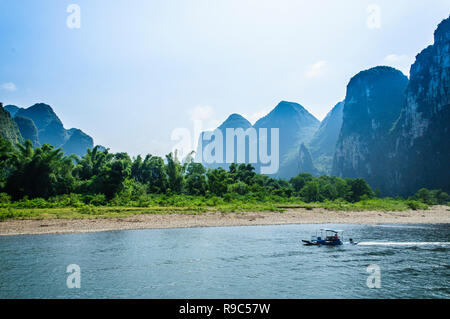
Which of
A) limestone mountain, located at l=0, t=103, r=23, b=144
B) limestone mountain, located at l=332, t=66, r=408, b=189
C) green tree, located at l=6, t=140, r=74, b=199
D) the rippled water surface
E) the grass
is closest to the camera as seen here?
the rippled water surface

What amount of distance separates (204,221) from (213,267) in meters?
22.0

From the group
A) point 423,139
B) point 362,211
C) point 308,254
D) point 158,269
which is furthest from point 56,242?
point 423,139

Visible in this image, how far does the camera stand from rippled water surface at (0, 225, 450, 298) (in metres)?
15.3

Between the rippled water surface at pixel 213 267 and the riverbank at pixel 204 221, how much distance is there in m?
3.39

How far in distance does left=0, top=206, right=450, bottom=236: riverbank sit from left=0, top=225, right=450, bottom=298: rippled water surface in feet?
11.1

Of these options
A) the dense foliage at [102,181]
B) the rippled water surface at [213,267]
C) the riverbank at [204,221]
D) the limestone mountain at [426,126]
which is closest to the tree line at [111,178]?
the dense foliage at [102,181]

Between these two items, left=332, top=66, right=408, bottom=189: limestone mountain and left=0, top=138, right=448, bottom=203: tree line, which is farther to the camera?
left=332, top=66, right=408, bottom=189: limestone mountain

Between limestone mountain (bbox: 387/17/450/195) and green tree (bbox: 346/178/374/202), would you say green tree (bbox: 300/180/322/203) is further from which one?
limestone mountain (bbox: 387/17/450/195)

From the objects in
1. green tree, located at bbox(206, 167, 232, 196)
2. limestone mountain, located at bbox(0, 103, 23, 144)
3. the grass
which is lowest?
the grass

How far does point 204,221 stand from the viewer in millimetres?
41438

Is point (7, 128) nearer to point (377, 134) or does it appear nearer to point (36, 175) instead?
point (36, 175)

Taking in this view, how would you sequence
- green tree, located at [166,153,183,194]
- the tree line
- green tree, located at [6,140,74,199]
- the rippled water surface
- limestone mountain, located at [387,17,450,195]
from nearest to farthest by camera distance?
the rippled water surface → green tree, located at [6,140,74,199] → the tree line → green tree, located at [166,153,183,194] → limestone mountain, located at [387,17,450,195]

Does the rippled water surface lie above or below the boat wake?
above

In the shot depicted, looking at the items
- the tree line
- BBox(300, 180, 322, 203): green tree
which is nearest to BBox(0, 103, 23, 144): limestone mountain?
the tree line
